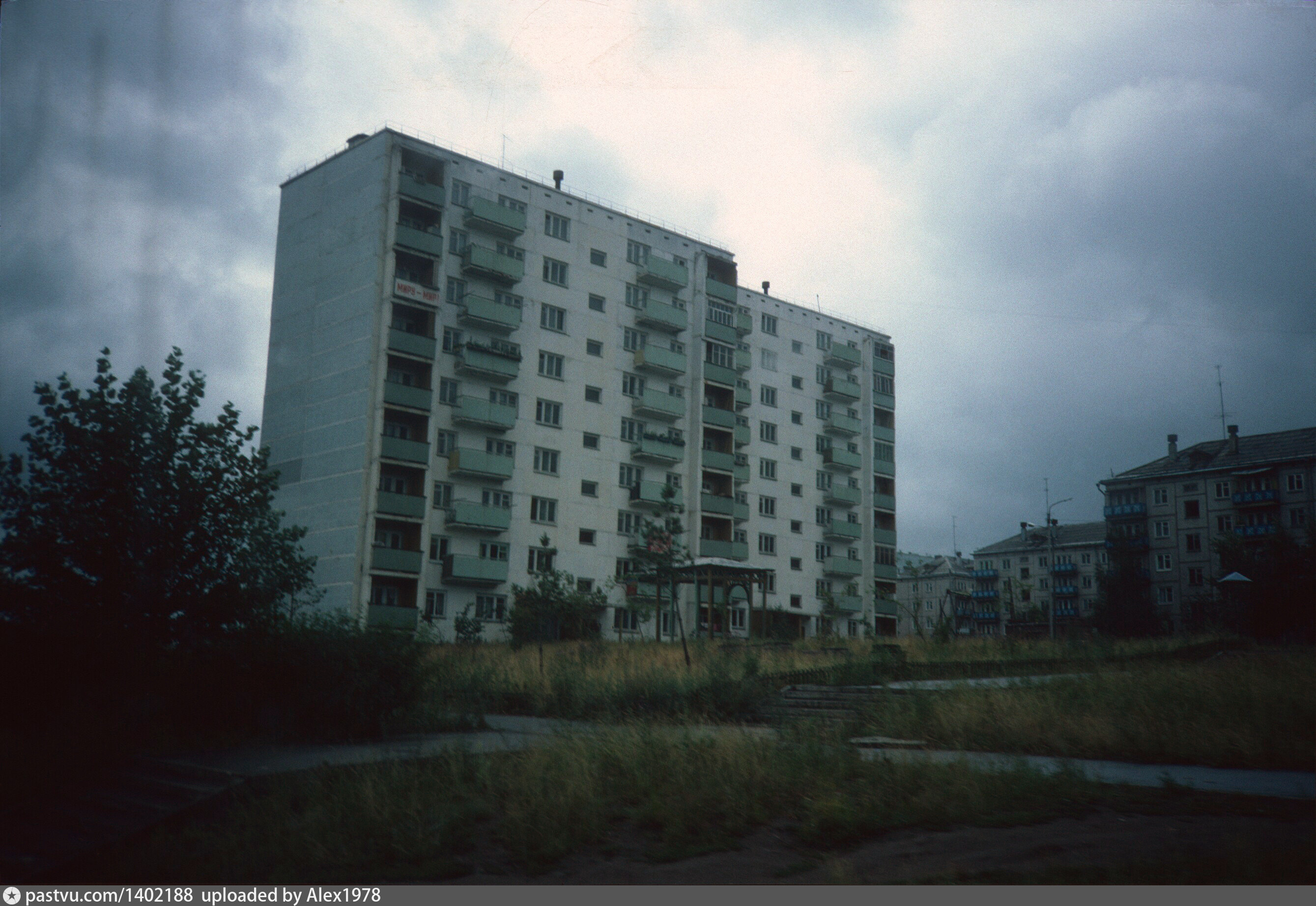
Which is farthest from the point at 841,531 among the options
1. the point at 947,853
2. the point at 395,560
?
the point at 947,853

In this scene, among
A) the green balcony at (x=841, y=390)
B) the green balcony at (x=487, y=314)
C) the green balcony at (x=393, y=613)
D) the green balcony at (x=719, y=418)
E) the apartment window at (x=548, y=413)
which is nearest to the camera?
the green balcony at (x=393, y=613)

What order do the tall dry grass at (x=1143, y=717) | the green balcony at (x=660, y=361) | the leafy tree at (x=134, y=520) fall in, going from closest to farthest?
the tall dry grass at (x=1143, y=717) → the leafy tree at (x=134, y=520) → the green balcony at (x=660, y=361)

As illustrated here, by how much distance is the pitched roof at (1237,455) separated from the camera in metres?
59.8

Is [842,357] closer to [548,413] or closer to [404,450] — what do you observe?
[548,413]

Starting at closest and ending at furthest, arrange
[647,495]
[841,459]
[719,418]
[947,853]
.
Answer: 1. [947,853]
2. [647,495]
3. [719,418]
4. [841,459]

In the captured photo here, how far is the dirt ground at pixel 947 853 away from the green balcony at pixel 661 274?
53371 mm

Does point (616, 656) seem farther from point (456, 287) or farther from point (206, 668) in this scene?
point (456, 287)

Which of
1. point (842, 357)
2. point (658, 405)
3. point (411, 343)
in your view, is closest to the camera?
point (411, 343)

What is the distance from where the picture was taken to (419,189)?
164 ft

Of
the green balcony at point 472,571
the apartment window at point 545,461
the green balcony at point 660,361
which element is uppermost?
the green balcony at point 660,361

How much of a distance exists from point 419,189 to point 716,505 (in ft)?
87.1

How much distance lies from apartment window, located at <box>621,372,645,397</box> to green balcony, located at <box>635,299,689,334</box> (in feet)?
11.7

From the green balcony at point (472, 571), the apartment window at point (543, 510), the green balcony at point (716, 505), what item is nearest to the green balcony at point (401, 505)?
the green balcony at point (472, 571)

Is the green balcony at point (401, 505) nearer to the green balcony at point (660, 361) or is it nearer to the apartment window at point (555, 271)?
the apartment window at point (555, 271)
